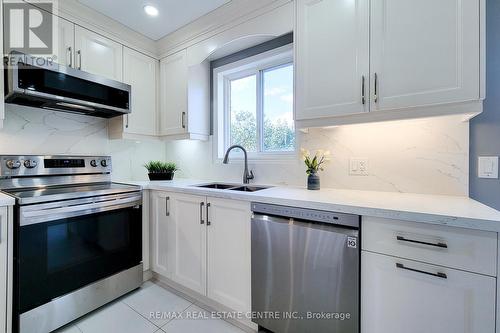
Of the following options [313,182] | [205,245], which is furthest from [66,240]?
[313,182]

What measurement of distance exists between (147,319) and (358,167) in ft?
6.10

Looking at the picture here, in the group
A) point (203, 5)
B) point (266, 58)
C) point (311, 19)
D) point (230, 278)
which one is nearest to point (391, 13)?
point (311, 19)

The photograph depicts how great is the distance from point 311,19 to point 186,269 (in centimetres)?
203

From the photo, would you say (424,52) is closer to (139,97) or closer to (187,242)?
(187,242)

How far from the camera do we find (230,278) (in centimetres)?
154

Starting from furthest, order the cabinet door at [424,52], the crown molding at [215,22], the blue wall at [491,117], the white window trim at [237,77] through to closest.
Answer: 1. the white window trim at [237,77]
2. the crown molding at [215,22]
3. the blue wall at [491,117]
4. the cabinet door at [424,52]

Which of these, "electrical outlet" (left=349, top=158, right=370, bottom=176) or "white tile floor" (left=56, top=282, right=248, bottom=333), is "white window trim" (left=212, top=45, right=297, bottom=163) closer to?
"electrical outlet" (left=349, top=158, right=370, bottom=176)

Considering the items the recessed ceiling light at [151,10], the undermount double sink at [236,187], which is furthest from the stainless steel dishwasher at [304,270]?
the recessed ceiling light at [151,10]

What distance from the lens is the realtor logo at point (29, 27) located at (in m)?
1.52

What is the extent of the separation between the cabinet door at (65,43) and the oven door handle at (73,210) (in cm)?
116

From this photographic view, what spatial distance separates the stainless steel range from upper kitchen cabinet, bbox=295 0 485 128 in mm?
1595

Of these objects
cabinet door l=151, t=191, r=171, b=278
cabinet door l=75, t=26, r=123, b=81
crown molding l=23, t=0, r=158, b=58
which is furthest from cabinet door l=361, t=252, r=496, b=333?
crown molding l=23, t=0, r=158, b=58

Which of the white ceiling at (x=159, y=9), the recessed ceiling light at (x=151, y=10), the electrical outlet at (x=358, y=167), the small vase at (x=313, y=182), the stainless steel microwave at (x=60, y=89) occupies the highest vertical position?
the white ceiling at (x=159, y=9)

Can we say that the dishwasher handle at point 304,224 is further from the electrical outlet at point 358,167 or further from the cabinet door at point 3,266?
the cabinet door at point 3,266
